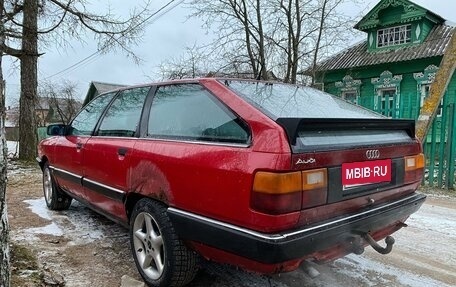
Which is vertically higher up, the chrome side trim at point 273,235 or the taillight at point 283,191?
the taillight at point 283,191

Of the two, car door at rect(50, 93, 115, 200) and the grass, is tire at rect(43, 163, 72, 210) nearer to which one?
car door at rect(50, 93, 115, 200)

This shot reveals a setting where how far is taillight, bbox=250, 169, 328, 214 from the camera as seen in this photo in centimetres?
194

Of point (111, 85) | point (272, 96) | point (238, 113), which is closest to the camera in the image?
point (238, 113)

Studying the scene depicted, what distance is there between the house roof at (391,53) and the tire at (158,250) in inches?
604

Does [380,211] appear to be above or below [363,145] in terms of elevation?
below

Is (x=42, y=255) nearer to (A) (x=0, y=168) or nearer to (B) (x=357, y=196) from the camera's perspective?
(A) (x=0, y=168)

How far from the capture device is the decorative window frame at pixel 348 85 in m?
18.0

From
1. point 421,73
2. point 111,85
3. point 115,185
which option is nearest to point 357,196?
point 115,185

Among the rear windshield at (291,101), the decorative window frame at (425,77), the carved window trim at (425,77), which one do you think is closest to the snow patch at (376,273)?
the rear windshield at (291,101)

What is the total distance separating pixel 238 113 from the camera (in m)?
2.26

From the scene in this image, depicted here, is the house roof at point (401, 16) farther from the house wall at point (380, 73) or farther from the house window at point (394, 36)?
the house wall at point (380, 73)

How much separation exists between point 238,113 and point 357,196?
883 millimetres

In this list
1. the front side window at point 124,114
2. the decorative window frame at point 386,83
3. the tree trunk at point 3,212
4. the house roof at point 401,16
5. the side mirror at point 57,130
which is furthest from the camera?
the decorative window frame at point 386,83

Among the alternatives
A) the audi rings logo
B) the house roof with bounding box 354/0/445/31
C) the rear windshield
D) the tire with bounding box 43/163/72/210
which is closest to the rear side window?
the rear windshield
